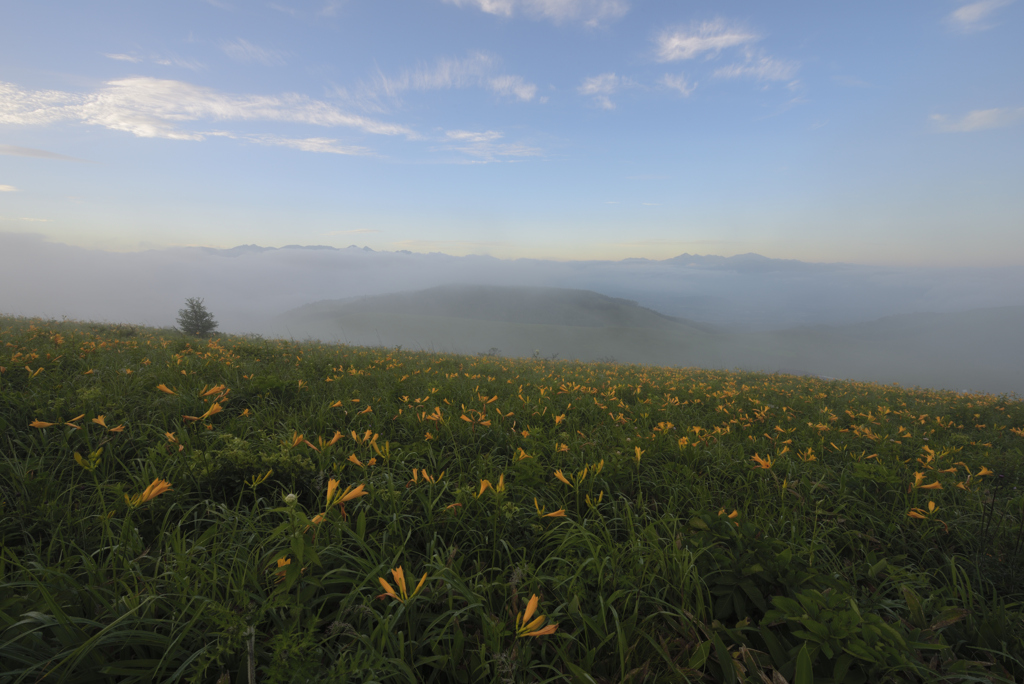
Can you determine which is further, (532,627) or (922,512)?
(922,512)

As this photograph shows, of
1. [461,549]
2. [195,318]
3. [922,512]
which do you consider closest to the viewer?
[461,549]

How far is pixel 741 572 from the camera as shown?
1.75 m

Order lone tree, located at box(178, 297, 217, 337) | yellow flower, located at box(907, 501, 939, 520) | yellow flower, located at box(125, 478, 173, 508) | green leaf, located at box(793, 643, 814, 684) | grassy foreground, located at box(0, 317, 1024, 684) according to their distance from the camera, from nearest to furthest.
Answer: green leaf, located at box(793, 643, 814, 684), grassy foreground, located at box(0, 317, 1024, 684), yellow flower, located at box(125, 478, 173, 508), yellow flower, located at box(907, 501, 939, 520), lone tree, located at box(178, 297, 217, 337)

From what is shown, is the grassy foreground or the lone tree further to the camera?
the lone tree

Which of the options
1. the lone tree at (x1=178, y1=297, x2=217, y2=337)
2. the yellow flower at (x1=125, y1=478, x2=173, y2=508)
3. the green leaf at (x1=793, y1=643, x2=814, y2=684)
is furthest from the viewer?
the lone tree at (x1=178, y1=297, x2=217, y2=337)

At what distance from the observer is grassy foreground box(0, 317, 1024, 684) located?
137 centimetres

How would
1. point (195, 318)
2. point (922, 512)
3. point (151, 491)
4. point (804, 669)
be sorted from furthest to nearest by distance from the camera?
point (195, 318), point (922, 512), point (151, 491), point (804, 669)

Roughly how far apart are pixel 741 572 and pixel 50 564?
316 centimetres

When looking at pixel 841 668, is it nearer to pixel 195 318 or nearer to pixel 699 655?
A: pixel 699 655

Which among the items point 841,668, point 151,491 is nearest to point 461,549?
point 151,491

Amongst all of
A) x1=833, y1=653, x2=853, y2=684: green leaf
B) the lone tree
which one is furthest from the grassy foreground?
the lone tree

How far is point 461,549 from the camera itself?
2072 millimetres

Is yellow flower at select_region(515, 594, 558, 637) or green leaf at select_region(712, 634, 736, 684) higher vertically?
yellow flower at select_region(515, 594, 558, 637)

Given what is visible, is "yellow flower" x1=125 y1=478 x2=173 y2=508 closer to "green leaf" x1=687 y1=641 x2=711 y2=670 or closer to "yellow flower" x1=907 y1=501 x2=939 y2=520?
"green leaf" x1=687 y1=641 x2=711 y2=670
